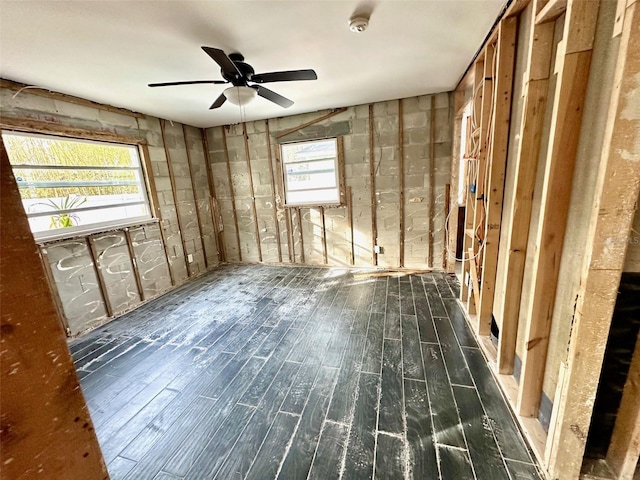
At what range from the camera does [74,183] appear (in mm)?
2873

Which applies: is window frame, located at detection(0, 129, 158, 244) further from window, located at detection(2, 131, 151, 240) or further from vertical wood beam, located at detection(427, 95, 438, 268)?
vertical wood beam, located at detection(427, 95, 438, 268)

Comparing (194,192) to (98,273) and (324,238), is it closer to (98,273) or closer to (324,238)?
(98,273)

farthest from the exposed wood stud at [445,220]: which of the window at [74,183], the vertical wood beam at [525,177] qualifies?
the window at [74,183]

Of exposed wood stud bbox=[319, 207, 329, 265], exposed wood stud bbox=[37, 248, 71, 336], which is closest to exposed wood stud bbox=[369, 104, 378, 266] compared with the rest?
exposed wood stud bbox=[319, 207, 329, 265]

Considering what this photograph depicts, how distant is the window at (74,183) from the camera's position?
2535 mm

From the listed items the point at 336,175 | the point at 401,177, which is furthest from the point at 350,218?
the point at 401,177

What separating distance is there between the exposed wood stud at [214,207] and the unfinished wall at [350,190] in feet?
0.26

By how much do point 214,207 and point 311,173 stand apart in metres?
1.95

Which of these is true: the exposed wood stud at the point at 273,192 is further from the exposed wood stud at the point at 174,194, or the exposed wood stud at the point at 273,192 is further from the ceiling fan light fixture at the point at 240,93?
the ceiling fan light fixture at the point at 240,93

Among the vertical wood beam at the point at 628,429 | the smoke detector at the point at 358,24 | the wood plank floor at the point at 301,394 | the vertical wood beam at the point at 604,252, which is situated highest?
the smoke detector at the point at 358,24

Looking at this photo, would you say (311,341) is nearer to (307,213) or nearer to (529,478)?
(529,478)

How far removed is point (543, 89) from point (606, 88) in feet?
1.42

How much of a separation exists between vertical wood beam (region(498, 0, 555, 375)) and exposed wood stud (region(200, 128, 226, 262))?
4474 mm

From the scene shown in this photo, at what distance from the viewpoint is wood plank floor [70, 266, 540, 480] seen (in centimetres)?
138
